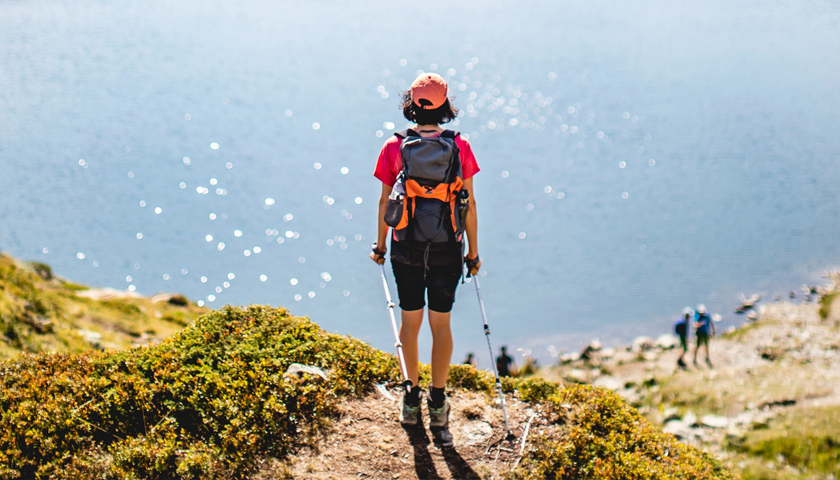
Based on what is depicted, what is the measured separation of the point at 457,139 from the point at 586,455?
3.49 metres

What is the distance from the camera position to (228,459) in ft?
18.4

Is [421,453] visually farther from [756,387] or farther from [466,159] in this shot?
[756,387]

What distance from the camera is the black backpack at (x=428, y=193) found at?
549 cm

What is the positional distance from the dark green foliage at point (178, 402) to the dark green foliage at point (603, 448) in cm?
211

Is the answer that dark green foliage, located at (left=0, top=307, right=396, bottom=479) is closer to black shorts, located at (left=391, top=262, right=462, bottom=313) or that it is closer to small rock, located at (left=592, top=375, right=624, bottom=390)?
black shorts, located at (left=391, top=262, right=462, bottom=313)

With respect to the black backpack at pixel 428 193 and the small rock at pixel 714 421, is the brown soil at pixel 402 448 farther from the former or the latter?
the small rock at pixel 714 421

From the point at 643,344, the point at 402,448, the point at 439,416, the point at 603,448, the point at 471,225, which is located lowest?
the point at 603,448

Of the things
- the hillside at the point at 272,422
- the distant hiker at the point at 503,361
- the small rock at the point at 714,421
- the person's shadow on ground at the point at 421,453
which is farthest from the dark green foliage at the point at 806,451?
the person's shadow on ground at the point at 421,453

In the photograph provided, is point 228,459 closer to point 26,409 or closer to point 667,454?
point 26,409

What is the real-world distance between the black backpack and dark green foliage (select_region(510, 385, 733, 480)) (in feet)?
8.10

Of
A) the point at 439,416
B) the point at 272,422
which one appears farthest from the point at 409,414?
the point at 272,422

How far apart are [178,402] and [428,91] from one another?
4083 millimetres

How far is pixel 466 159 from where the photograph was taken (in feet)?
18.8

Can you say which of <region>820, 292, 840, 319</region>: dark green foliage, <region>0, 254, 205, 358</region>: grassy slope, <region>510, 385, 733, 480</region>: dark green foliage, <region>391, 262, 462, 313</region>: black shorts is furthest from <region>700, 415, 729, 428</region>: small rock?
<region>820, 292, 840, 319</region>: dark green foliage
